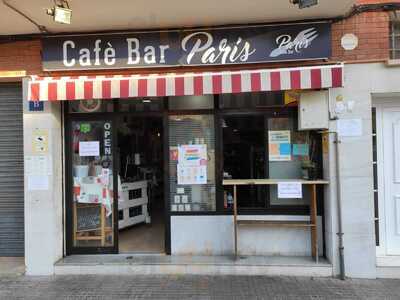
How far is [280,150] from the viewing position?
614cm

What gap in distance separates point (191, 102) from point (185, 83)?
0.86 m

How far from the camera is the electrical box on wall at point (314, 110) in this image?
5.59m

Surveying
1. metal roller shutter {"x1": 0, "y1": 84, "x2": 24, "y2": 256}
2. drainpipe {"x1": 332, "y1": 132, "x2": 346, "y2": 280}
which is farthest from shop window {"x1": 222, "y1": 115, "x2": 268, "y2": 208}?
metal roller shutter {"x1": 0, "y1": 84, "x2": 24, "y2": 256}

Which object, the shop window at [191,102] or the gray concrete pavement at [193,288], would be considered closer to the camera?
the gray concrete pavement at [193,288]

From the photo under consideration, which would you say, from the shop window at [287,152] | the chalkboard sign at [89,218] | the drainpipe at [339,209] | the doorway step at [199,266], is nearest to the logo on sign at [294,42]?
the shop window at [287,152]

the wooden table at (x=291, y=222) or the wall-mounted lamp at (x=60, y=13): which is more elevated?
the wall-mounted lamp at (x=60, y=13)

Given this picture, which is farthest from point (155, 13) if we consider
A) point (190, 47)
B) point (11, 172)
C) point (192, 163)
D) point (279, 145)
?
point (11, 172)

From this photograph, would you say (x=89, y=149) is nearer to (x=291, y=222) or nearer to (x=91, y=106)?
(x=91, y=106)

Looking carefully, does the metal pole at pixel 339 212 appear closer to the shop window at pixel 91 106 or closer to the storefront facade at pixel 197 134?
the storefront facade at pixel 197 134

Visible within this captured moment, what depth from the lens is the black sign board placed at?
5613 millimetres

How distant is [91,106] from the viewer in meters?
6.38

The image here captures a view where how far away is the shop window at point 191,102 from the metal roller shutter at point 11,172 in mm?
2489

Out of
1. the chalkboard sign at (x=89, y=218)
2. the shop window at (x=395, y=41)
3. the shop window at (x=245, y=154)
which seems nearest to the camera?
the shop window at (x=395, y=41)

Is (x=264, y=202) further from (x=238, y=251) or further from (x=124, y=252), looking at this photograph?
(x=124, y=252)
